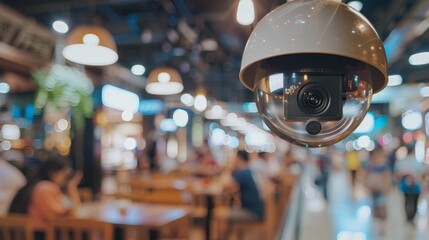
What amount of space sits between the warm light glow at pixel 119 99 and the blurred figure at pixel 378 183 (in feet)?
18.1

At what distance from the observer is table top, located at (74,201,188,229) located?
9.92 ft

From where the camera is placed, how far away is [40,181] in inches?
131

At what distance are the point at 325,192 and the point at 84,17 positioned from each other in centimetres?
671

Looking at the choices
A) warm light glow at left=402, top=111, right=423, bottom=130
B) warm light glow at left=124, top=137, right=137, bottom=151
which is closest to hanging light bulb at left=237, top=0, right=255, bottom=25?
warm light glow at left=124, top=137, right=137, bottom=151

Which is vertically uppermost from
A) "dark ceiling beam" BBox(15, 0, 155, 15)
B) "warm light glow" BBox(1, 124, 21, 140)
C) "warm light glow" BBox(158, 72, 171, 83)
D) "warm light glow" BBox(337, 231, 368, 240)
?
"dark ceiling beam" BBox(15, 0, 155, 15)

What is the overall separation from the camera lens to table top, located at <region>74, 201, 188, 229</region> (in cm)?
223

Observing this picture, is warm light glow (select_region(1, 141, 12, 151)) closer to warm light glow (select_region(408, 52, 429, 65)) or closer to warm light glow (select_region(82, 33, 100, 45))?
warm light glow (select_region(82, 33, 100, 45))

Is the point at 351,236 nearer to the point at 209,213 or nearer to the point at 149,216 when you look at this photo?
the point at 209,213

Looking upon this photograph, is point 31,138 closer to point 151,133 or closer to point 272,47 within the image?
point 151,133

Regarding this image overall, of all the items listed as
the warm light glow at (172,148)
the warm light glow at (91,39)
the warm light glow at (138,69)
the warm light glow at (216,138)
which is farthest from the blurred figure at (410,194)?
the warm light glow at (216,138)

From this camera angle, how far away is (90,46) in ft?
9.88

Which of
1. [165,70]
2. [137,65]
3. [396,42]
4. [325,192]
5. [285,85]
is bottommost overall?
[325,192]

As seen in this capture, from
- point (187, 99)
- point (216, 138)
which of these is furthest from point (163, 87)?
point (216, 138)

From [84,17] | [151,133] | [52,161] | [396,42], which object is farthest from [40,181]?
[151,133]
